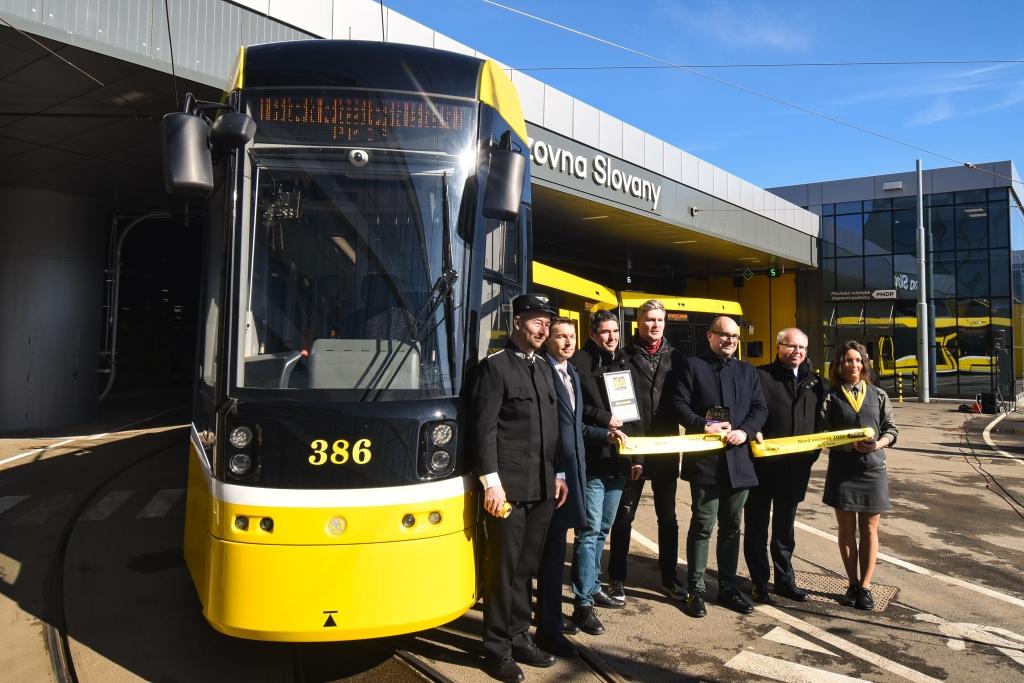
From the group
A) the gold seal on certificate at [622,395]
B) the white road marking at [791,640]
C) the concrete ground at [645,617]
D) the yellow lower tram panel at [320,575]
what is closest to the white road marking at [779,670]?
the concrete ground at [645,617]

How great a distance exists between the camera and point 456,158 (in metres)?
3.87

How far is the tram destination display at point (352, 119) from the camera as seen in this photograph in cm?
376

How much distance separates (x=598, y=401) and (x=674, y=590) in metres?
1.45

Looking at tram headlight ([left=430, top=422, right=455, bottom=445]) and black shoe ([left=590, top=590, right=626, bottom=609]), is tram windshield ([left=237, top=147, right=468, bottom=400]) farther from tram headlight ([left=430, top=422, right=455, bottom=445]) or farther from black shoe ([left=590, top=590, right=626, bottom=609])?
black shoe ([left=590, top=590, right=626, bottom=609])

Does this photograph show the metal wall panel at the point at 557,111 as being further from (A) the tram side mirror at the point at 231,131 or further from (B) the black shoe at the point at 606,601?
(A) the tram side mirror at the point at 231,131

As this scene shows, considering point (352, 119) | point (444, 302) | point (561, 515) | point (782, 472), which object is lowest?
point (561, 515)

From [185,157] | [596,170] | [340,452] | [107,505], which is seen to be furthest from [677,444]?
[596,170]

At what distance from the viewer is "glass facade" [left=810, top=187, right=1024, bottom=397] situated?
27.5m

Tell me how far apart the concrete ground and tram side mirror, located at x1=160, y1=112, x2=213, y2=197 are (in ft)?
8.16

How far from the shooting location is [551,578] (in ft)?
13.5

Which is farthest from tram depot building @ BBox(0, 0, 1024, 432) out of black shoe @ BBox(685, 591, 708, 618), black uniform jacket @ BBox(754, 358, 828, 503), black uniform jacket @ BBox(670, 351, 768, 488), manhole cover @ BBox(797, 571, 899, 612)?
manhole cover @ BBox(797, 571, 899, 612)

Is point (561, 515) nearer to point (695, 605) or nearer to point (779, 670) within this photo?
point (695, 605)

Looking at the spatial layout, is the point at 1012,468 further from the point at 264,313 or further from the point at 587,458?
the point at 264,313

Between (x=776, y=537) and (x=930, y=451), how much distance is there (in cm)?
954
